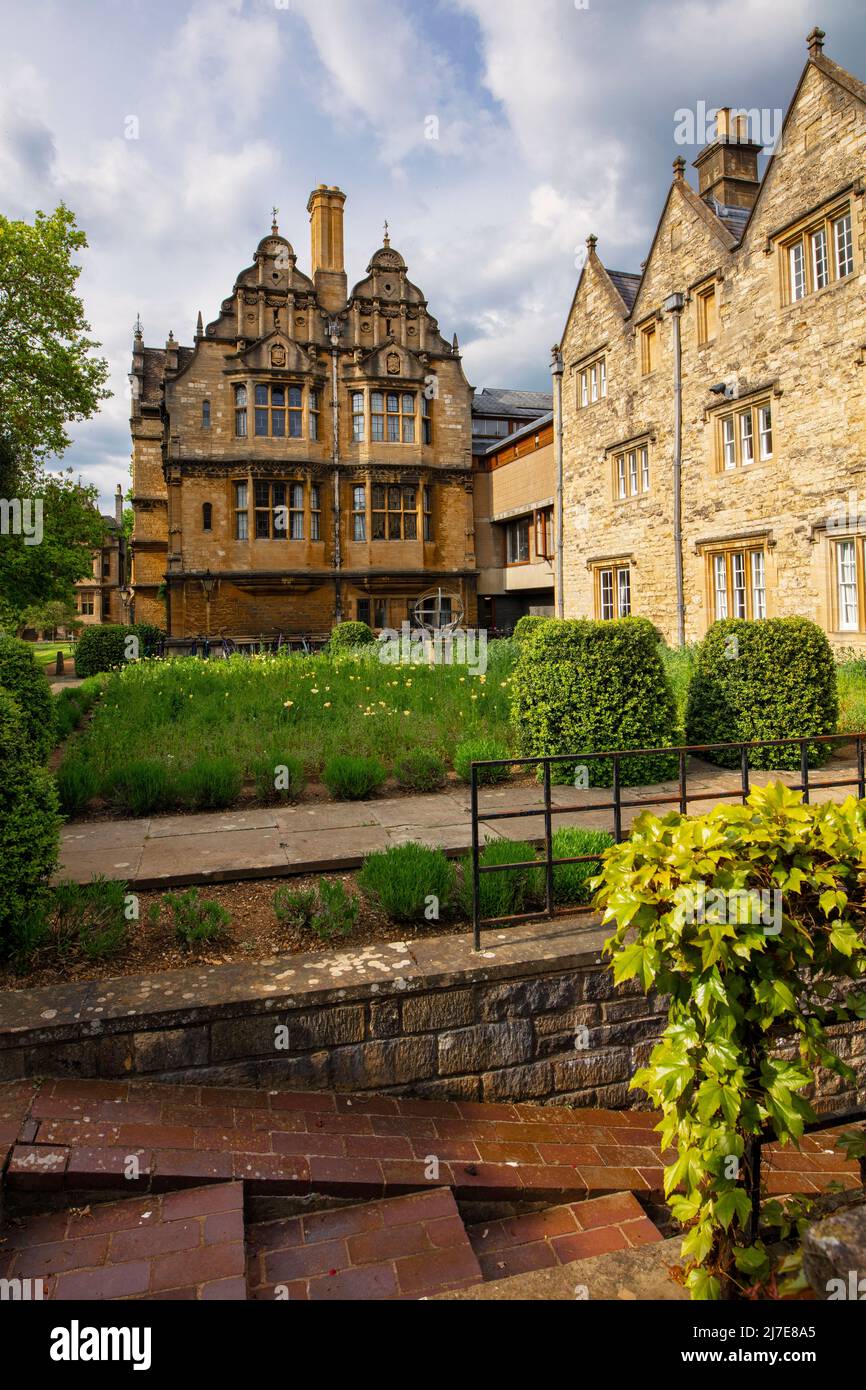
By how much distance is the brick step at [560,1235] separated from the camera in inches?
126

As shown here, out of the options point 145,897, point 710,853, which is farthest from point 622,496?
point 710,853

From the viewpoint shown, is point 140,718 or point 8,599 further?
point 8,599

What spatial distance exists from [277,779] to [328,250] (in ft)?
97.0

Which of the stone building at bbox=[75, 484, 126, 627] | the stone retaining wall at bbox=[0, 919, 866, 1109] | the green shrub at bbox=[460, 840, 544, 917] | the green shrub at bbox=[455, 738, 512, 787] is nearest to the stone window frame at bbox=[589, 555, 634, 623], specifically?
the green shrub at bbox=[455, 738, 512, 787]

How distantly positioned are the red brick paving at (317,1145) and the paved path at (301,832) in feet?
5.93

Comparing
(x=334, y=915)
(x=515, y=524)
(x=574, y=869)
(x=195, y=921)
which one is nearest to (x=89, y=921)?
(x=195, y=921)

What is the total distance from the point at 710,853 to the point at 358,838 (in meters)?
4.42

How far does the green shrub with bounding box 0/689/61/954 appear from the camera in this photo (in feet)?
13.5

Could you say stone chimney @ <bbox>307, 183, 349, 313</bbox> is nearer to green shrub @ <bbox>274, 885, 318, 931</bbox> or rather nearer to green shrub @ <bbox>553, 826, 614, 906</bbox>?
green shrub @ <bbox>553, 826, 614, 906</bbox>

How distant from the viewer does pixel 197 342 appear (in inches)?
1134

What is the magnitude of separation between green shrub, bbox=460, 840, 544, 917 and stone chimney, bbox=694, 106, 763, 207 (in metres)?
21.9

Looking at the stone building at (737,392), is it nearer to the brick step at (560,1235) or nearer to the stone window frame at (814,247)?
the stone window frame at (814,247)

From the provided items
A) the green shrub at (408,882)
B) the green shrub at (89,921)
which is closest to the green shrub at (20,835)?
the green shrub at (89,921)
